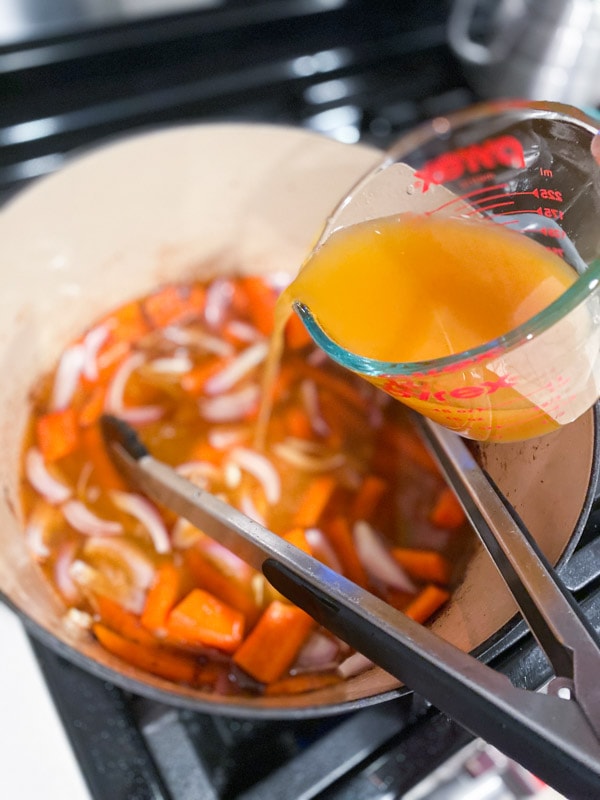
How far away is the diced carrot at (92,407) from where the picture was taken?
3.60 ft

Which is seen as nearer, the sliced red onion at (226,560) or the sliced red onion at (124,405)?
the sliced red onion at (226,560)

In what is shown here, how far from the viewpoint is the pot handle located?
1.36 meters

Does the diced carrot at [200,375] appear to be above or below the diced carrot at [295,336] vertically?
below

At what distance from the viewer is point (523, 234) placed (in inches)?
29.3

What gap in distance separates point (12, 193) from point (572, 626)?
1220 millimetres

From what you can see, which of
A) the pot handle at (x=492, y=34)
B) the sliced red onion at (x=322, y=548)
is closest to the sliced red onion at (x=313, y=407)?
the sliced red onion at (x=322, y=548)

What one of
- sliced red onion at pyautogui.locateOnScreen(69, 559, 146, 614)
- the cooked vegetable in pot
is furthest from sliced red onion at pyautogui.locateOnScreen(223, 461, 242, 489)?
sliced red onion at pyautogui.locateOnScreen(69, 559, 146, 614)

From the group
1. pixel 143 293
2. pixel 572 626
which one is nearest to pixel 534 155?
pixel 572 626

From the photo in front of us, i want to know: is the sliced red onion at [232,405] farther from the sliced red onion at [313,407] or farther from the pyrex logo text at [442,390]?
the pyrex logo text at [442,390]

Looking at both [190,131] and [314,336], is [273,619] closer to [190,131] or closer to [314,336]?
[314,336]

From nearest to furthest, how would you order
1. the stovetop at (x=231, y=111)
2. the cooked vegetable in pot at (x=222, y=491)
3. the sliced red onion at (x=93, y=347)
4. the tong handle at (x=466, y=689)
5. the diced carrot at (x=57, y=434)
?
the tong handle at (x=466, y=689), the stovetop at (x=231, y=111), the cooked vegetable in pot at (x=222, y=491), the diced carrot at (x=57, y=434), the sliced red onion at (x=93, y=347)

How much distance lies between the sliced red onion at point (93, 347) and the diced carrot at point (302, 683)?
62cm

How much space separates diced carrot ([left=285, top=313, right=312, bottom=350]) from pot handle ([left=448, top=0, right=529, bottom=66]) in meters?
0.75

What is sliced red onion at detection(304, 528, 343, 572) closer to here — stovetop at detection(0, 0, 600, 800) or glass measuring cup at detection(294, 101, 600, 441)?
stovetop at detection(0, 0, 600, 800)
